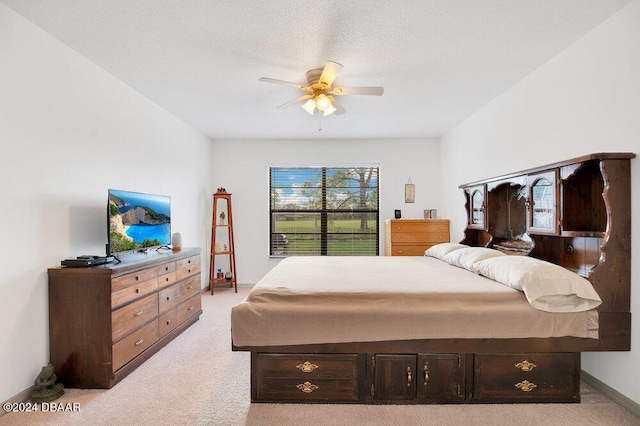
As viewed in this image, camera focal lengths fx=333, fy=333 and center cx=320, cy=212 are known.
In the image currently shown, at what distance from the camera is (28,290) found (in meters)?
2.25

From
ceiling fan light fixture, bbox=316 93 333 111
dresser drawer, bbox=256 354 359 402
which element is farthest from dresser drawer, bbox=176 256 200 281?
ceiling fan light fixture, bbox=316 93 333 111

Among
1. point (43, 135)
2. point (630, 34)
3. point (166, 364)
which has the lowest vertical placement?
point (166, 364)

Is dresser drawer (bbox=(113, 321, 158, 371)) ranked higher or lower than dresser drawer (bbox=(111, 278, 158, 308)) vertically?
Result: lower

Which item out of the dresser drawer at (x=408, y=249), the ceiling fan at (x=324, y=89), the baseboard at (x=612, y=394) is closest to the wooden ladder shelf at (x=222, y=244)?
the dresser drawer at (x=408, y=249)

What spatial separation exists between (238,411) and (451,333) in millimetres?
1433

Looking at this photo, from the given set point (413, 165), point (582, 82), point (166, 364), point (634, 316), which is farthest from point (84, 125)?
point (413, 165)

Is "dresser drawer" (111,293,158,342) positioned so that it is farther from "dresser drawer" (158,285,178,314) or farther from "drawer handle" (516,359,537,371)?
"drawer handle" (516,359,537,371)

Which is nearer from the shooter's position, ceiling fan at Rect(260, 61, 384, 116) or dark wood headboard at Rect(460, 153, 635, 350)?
dark wood headboard at Rect(460, 153, 635, 350)

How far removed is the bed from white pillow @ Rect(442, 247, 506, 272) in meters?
0.56

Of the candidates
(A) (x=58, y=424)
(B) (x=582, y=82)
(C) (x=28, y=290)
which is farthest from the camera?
(B) (x=582, y=82)

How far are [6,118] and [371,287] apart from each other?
2606 mm

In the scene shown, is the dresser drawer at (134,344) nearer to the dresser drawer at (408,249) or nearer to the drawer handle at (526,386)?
the drawer handle at (526,386)

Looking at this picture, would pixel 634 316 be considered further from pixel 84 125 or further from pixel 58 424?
pixel 84 125

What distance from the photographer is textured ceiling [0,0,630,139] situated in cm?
209
